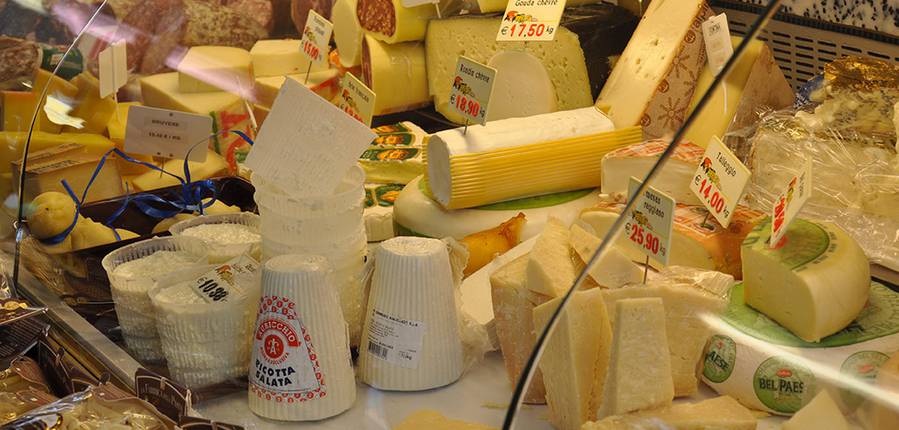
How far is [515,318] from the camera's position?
1527mm

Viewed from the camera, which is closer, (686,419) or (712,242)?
(686,419)

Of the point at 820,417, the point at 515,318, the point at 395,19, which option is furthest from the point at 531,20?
the point at 820,417

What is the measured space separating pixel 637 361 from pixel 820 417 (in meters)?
0.24

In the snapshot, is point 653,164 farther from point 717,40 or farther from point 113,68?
point 113,68

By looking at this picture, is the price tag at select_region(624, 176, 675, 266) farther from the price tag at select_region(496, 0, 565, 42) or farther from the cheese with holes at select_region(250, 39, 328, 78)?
the cheese with holes at select_region(250, 39, 328, 78)

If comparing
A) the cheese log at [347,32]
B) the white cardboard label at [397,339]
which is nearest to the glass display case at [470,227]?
the white cardboard label at [397,339]

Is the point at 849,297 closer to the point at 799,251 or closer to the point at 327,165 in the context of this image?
the point at 799,251

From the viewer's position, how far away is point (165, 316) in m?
1.51

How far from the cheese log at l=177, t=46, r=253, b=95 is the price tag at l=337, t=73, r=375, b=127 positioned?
1.53 ft

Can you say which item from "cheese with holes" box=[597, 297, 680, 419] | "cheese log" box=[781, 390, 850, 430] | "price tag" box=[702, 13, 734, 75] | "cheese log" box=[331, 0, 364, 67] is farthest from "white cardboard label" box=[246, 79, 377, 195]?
"cheese log" box=[331, 0, 364, 67]

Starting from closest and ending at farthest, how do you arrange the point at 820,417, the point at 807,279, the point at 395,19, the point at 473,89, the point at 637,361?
the point at 820,417 → the point at 637,361 → the point at 807,279 → the point at 473,89 → the point at 395,19

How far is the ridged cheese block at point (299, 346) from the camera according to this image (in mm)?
1417

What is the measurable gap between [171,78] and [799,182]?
1684 mm

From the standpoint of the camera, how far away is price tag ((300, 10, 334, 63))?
2.61 metres
